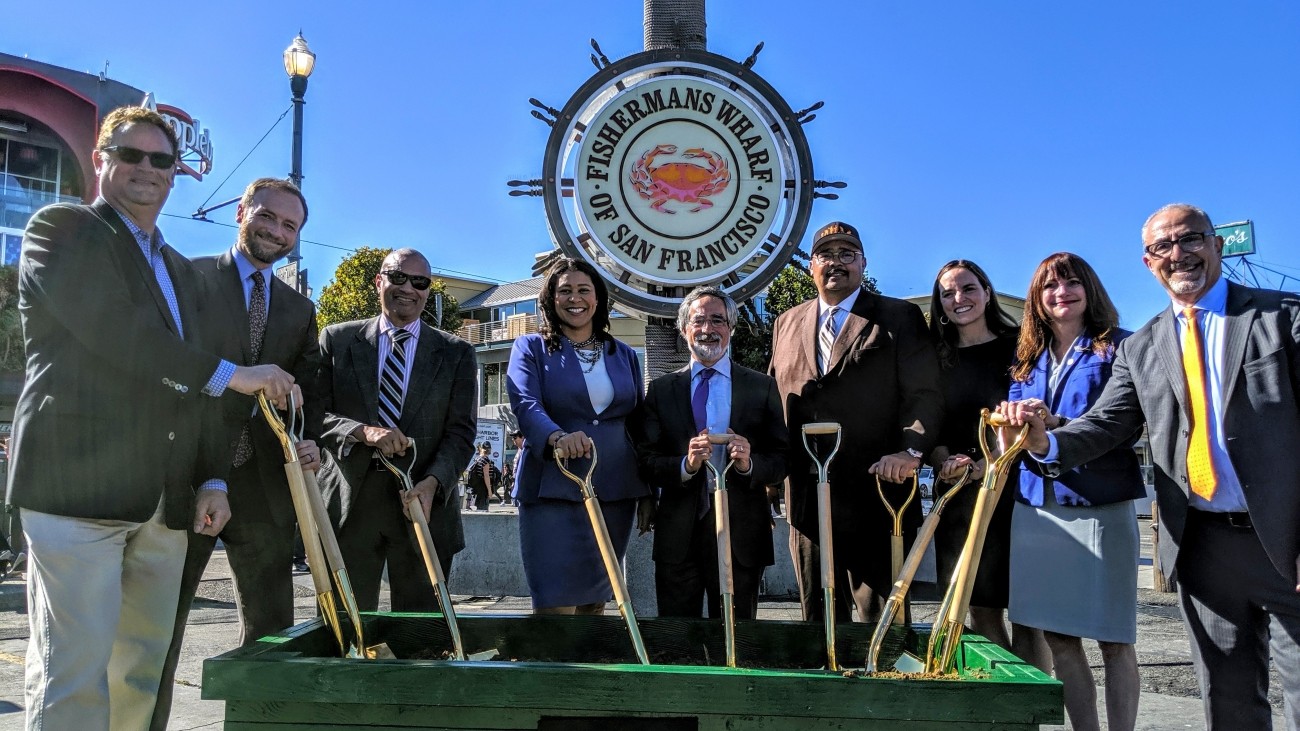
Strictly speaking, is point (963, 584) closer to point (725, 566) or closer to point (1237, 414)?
Result: point (725, 566)

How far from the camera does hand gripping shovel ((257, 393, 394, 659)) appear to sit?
2.51 metres

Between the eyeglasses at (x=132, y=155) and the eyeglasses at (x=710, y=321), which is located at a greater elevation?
the eyeglasses at (x=132, y=155)

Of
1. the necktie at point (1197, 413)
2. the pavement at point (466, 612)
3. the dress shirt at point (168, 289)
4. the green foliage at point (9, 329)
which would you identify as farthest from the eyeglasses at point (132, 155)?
the green foliage at point (9, 329)

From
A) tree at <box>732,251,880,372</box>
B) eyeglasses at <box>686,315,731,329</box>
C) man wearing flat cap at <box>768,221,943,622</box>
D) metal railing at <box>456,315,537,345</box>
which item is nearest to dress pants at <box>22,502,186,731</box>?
→ eyeglasses at <box>686,315,731,329</box>

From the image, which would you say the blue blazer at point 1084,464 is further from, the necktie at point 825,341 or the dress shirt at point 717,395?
the dress shirt at point 717,395

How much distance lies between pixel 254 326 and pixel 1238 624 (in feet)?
10.9

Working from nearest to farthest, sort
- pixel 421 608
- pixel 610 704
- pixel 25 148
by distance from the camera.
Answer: pixel 610 704, pixel 421 608, pixel 25 148

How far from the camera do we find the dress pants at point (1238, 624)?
2.75 meters

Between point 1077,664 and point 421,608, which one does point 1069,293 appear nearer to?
point 1077,664

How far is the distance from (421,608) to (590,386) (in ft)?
→ 3.53

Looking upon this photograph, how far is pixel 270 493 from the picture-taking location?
3.39m

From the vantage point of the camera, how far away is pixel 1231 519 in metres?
2.85

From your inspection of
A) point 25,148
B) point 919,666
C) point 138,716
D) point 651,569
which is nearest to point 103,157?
point 138,716

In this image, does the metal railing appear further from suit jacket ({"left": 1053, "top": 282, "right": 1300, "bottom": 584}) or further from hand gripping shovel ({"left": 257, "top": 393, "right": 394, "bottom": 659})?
hand gripping shovel ({"left": 257, "top": 393, "right": 394, "bottom": 659})
